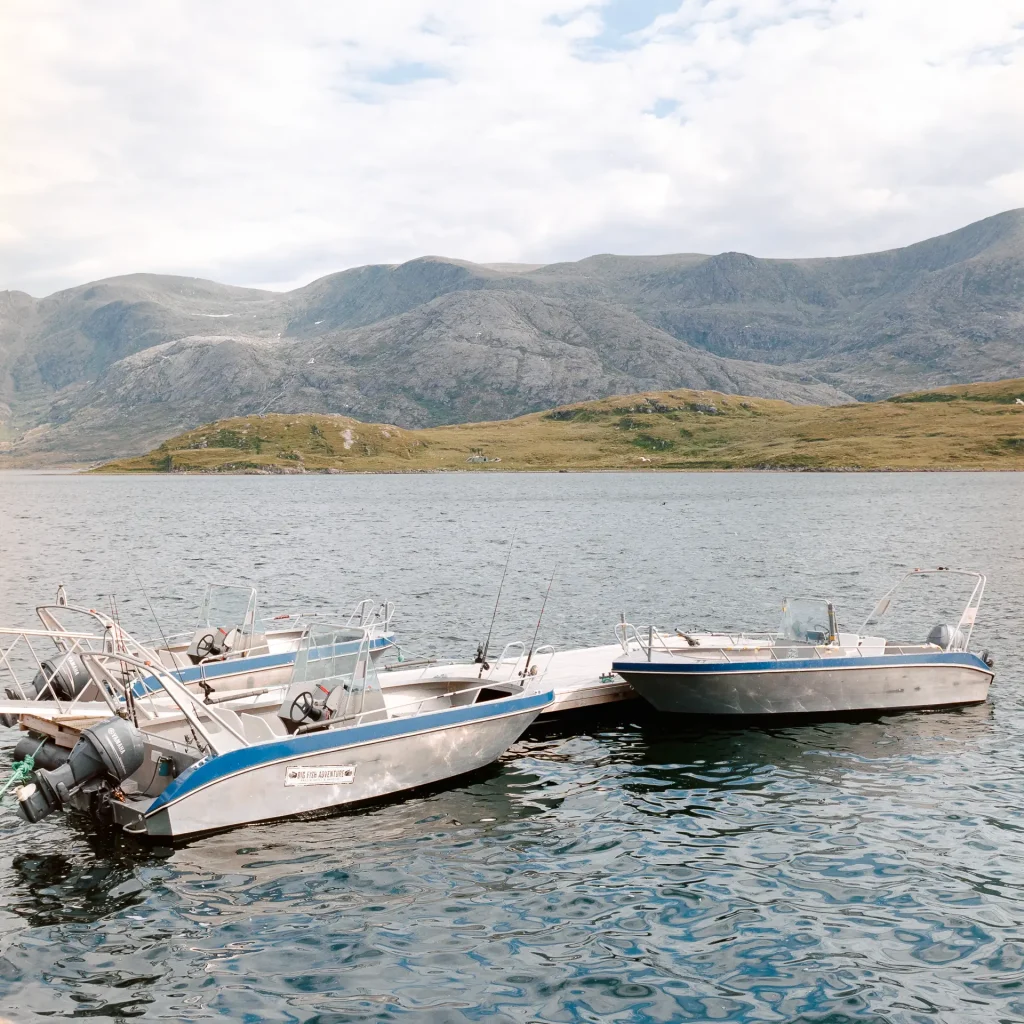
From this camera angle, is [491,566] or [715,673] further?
[491,566]

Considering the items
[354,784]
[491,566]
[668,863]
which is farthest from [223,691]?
[491,566]

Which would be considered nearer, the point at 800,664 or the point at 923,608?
the point at 800,664

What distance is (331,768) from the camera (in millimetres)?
18844

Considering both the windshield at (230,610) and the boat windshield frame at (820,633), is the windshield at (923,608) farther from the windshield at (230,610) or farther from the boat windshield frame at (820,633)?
the windshield at (230,610)

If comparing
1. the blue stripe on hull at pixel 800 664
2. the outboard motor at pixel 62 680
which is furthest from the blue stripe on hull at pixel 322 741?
the outboard motor at pixel 62 680

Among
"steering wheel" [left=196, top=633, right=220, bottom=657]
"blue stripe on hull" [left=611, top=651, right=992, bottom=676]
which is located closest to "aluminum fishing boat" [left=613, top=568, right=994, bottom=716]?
"blue stripe on hull" [left=611, top=651, right=992, bottom=676]

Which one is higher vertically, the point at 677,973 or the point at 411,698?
the point at 411,698

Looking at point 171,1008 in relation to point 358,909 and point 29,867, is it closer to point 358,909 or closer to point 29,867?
point 358,909

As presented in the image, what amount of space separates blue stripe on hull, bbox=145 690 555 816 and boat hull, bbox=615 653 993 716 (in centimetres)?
418

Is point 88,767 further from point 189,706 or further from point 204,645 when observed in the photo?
point 204,645

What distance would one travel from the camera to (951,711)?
88.0 feet

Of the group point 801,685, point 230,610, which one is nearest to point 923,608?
point 801,685

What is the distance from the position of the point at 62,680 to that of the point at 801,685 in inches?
733

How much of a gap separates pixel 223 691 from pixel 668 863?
1417cm
